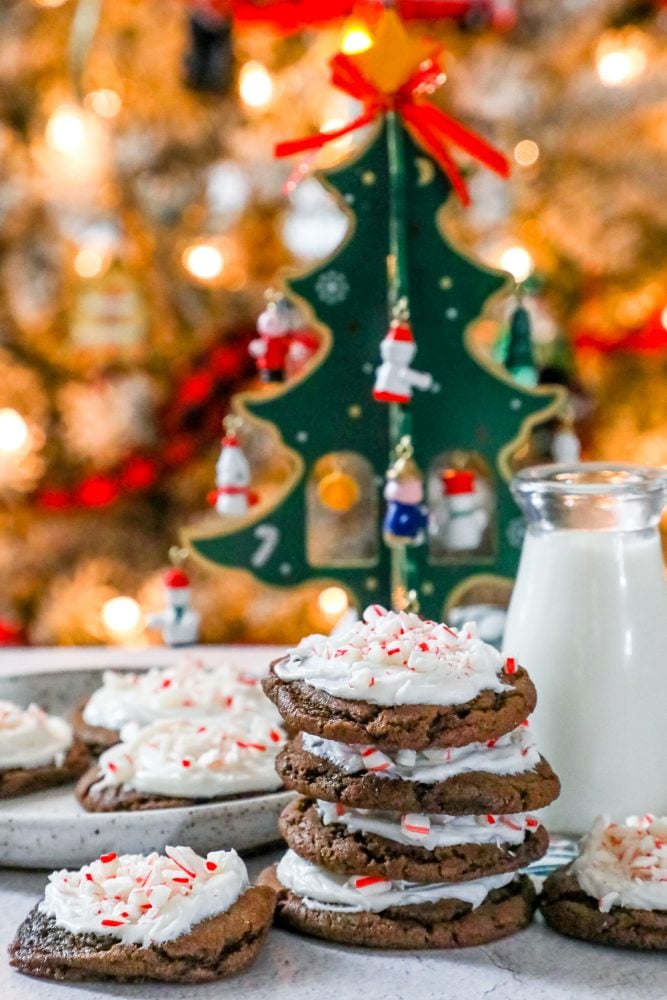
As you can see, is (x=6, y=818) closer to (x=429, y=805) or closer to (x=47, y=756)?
(x=47, y=756)

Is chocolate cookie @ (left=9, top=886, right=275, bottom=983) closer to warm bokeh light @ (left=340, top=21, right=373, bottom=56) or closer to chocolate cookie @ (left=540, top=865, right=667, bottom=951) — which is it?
chocolate cookie @ (left=540, top=865, right=667, bottom=951)

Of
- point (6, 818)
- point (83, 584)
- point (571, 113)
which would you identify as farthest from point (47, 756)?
point (571, 113)

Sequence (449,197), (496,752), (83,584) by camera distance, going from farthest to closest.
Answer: (83,584) < (449,197) < (496,752)

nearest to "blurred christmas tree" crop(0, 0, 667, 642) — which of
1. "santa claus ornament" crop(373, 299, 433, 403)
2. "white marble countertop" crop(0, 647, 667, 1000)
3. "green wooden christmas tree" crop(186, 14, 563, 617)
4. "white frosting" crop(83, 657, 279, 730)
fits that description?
"green wooden christmas tree" crop(186, 14, 563, 617)

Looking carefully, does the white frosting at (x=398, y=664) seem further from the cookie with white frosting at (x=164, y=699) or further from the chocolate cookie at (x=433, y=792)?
the cookie with white frosting at (x=164, y=699)

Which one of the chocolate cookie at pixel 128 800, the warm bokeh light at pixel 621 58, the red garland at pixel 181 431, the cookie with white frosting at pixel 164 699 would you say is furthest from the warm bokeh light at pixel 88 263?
the chocolate cookie at pixel 128 800

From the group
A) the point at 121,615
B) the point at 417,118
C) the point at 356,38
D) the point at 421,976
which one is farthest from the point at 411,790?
the point at 121,615
